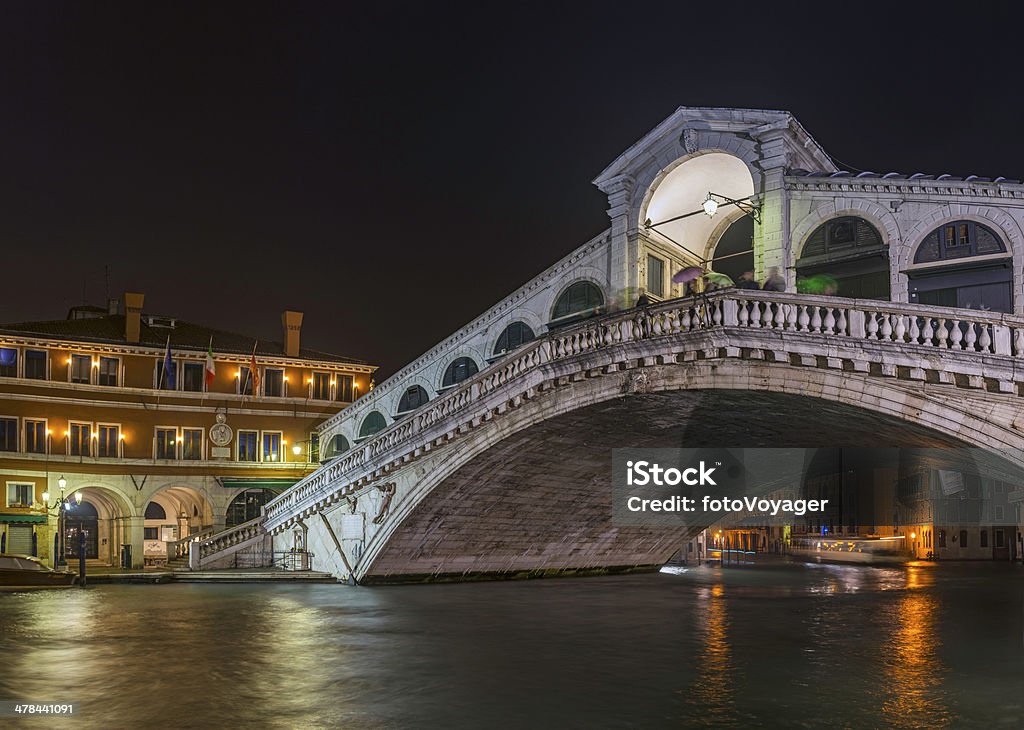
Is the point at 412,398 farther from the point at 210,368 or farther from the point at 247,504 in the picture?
the point at 247,504

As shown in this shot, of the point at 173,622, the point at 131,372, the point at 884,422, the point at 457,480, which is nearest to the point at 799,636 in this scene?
the point at 884,422

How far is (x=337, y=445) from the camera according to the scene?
41625 millimetres

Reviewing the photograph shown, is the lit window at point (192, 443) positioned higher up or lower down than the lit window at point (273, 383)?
lower down

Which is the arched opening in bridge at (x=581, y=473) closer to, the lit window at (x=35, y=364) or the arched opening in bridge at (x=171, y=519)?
the arched opening in bridge at (x=171, y=519)

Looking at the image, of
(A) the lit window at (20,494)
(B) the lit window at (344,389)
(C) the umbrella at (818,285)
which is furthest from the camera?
(B) the lit window at (344,389)

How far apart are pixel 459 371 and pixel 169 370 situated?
12.8 meters

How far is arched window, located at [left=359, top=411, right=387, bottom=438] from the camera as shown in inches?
1490

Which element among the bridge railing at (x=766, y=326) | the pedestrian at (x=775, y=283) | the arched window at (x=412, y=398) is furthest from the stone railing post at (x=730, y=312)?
→ the arched window at (x=412, y=398)

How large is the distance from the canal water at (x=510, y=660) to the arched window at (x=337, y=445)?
13.9 m

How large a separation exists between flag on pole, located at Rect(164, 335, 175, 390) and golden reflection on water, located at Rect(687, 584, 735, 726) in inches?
959

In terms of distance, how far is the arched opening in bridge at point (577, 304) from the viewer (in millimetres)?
28016

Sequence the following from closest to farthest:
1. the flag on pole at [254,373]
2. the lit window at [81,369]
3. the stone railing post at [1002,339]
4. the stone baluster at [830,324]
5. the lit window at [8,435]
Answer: the stone railing post at [1002,339], the stone baluster at [830,324], the lit window at [8,435], the lit window at [81,369], the flag on pole at [254,373]

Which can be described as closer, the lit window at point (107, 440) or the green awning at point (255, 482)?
the lit window at point (107, 440)

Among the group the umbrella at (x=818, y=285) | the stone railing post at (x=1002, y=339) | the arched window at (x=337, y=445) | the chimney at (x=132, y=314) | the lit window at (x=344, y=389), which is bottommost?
the arched window at (x=337, y=445)
